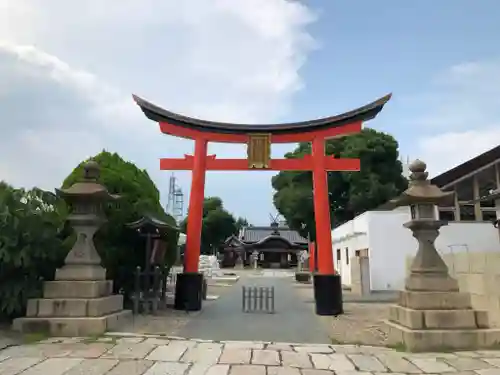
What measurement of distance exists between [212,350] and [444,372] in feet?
11.3

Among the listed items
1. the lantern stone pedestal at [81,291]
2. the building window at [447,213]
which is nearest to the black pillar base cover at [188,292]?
the lantern stone pedestal at [81,291]

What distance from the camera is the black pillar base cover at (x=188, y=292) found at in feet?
39.3

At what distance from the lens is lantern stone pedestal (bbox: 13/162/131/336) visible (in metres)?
7.66

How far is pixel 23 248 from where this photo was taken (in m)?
8.00

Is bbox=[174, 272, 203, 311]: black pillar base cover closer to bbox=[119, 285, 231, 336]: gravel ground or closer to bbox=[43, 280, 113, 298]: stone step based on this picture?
bbox=[119, 285, 231, 336]: gravel ground

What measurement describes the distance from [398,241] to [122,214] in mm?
12570

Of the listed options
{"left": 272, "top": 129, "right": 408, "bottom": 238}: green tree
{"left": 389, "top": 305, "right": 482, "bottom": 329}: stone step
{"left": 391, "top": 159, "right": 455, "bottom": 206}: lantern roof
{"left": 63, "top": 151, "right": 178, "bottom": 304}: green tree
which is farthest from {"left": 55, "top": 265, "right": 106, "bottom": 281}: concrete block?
{"left": 272, "top": 129, "right": 408, "bottom": 238}: green tree

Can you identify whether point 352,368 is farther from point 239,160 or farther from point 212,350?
point 239,160

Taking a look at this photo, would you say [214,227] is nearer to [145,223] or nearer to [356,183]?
[356,183]

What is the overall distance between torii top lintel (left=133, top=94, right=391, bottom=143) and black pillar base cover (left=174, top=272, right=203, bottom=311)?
14.0 ft

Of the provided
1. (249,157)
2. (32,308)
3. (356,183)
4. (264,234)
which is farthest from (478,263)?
(264,234)

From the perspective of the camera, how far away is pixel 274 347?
22.9ft

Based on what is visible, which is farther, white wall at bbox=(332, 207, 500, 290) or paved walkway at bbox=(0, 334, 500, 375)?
white wall at bbox=(332, 207, 500, 290)

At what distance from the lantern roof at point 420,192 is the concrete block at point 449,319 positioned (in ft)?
6.85
